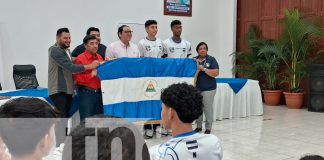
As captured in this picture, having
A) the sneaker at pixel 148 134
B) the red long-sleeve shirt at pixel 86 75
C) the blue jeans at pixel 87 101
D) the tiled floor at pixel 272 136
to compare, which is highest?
the red long-sleeve shirt at pixel 86 75

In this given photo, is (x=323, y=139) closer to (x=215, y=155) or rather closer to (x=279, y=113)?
(x=279, y=113)

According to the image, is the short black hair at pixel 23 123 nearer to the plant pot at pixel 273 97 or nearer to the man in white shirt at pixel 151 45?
the man in white shirt at pixel 151 45

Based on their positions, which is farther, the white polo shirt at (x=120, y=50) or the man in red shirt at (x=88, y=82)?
the white polo shirt at (x=120, y=50)

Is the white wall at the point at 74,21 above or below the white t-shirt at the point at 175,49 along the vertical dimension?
above

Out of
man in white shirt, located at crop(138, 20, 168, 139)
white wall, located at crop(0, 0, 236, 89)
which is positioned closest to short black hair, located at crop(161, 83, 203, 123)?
man in white shirt, located at crop(138, 20, 168, 139)

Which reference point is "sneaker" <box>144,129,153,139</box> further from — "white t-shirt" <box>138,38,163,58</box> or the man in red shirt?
"white t-shirt" <box>138,38,163,58</box>

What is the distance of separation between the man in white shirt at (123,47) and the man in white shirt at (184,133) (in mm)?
2744

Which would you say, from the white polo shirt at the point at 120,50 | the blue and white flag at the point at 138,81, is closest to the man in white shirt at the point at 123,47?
the white polo shirt at the point at 120,50

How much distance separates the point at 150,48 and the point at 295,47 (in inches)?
150

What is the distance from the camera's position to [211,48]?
902cm

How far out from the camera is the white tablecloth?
5961mm

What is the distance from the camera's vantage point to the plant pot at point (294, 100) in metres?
7.38

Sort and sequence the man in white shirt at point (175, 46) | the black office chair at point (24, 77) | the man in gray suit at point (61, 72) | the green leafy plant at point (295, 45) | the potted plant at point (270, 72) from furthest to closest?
the potted plant at point (270, 72), the green leafy plant at point (295, 45), the black office chair at point (24, 77), the man in white shirt at point (175, 46), the man in gray suit at point (61, 72)

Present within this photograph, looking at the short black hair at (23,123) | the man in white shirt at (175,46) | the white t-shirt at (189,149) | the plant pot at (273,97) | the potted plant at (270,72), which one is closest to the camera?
the short black hair at (23,123)
